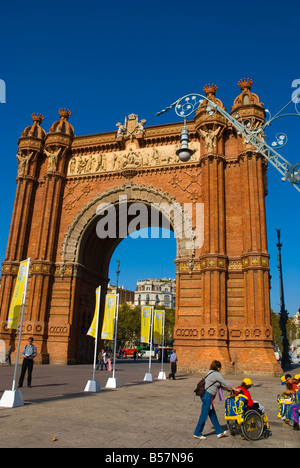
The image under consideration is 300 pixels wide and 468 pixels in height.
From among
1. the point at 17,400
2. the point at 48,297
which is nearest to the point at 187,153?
the point at 17,400

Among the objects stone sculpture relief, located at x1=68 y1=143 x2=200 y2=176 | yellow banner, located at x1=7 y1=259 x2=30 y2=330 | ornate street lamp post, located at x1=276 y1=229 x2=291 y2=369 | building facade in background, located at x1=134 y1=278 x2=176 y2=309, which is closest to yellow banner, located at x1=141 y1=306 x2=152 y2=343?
yellow banner, located at x1=7 y1=259 x2=30 y2=330

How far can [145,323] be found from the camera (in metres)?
22.2

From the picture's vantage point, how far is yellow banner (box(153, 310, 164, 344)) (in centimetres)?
2373

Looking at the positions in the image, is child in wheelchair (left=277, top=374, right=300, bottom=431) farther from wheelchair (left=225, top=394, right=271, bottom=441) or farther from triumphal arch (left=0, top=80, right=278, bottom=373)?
triumphal arch (left=0, top=80, right=278, bottom=373)

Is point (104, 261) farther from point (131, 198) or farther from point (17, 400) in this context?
point (17, 400)

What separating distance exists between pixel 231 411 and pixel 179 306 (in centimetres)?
1912

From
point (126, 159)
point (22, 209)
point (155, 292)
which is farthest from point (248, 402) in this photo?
point (155, 292)

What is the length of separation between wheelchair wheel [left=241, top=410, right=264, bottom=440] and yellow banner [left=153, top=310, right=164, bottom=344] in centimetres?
1623

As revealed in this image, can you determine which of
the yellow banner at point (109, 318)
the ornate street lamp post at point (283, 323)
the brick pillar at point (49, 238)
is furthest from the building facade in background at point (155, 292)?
the yellow banner at point (109, 318)

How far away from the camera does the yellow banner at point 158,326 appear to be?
77.9 feet

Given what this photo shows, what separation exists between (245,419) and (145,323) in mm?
14942

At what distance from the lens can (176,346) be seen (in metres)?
25.7

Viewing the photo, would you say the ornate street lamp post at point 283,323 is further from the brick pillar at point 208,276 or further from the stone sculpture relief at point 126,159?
the stone sculpture relief at point 126,159
